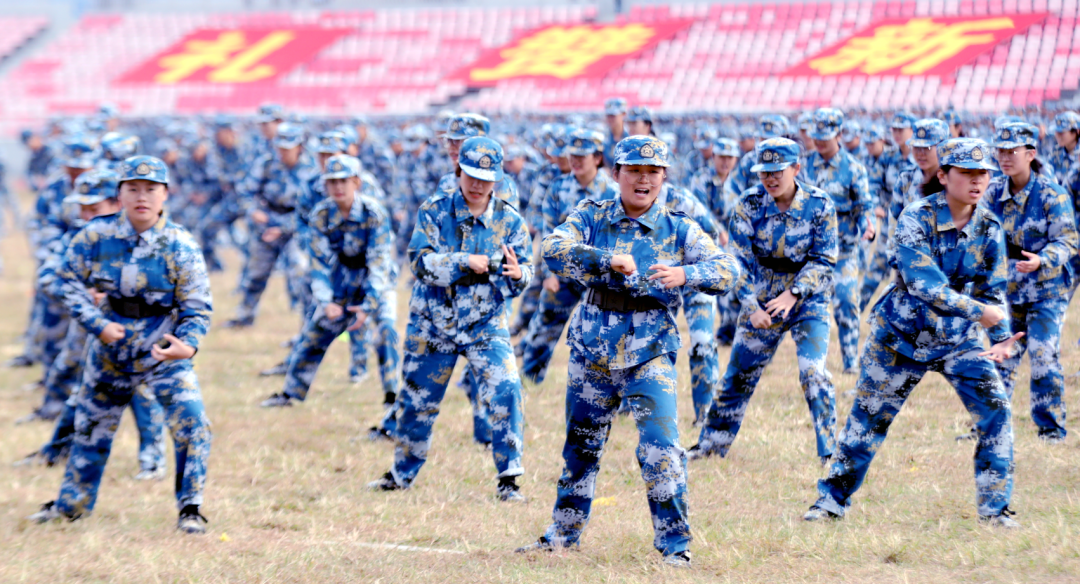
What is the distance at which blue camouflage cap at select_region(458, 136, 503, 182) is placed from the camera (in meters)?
6.59

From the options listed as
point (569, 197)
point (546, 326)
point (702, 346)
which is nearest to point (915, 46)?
point (569, 197)

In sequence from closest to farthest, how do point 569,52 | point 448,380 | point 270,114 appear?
point 448,380 → point 270,114 → point 569,52

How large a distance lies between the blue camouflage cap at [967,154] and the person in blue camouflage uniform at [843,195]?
3.53 meters

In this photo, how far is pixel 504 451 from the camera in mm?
7078

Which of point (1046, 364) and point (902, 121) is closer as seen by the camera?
point (1046, 364)

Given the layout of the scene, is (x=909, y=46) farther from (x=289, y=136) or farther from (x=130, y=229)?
(x=130, y=229)

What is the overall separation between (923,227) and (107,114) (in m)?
17.2

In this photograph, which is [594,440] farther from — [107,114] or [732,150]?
[107,114]

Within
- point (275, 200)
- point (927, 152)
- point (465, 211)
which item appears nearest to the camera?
point (465, 211)

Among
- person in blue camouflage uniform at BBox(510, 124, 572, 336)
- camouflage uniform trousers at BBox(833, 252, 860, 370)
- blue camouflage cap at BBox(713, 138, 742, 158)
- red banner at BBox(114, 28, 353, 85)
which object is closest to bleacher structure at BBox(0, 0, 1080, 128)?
red banner at BBox(114, 28, 353, 85)

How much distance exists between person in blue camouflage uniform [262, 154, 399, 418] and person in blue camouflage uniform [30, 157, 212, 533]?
238 centimetres

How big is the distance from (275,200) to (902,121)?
7408 mm

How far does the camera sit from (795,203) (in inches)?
275

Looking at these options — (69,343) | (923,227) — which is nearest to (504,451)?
(923,227)
